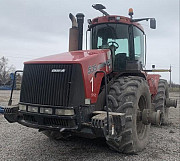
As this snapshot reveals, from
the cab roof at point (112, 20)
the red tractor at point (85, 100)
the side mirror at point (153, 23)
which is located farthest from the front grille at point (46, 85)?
the side mirror at point (153, 23)

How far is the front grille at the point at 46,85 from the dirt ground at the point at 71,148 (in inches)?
48.5

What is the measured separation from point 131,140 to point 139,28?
10.2ft

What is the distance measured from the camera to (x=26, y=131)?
6312mm

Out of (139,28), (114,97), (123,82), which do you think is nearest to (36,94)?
(114,97)

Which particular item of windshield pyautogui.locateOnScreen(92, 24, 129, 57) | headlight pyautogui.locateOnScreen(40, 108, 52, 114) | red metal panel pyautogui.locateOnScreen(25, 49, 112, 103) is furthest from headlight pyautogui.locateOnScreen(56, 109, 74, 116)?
windshield pyautogui.locateOnScreen(92, 24, 129, 57)

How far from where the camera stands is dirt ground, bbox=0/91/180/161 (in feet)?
14.1

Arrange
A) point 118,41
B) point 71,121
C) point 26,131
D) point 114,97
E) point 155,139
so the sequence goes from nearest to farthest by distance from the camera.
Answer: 1. point 71,121
2. point 114,97
3. point 118,41
4. point 155,139
5. point 26,131

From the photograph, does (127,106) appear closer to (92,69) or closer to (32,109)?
(92,69)

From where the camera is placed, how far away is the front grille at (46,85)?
3639 mm

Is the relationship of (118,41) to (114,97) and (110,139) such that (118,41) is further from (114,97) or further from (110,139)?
(110,139)

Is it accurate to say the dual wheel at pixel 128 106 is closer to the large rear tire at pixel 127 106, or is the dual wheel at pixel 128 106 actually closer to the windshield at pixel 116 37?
the large rear tire at pixel 127 106

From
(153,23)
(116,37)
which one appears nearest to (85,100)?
(116,37)

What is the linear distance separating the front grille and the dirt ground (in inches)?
48.5

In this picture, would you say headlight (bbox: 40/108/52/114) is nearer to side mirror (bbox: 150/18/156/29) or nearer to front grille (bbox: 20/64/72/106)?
front grille (bbox: 20/64/72/106)
